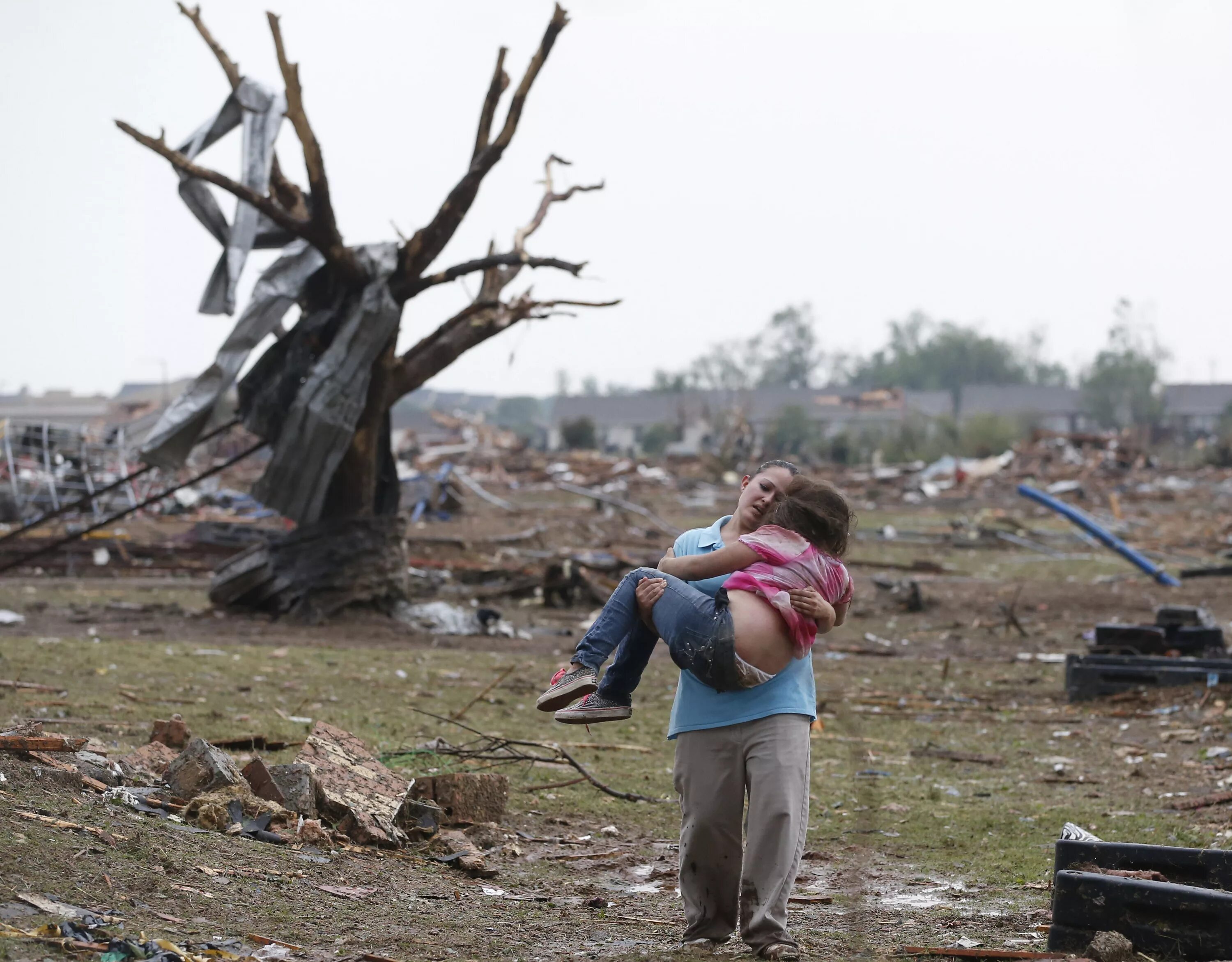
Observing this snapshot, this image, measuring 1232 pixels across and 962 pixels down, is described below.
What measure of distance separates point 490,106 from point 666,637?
36.0 ft

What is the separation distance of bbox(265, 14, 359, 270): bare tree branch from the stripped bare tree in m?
0.02

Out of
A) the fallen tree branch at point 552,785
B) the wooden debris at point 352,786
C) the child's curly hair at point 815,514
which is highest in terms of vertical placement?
the child's curly hair at point 815,514

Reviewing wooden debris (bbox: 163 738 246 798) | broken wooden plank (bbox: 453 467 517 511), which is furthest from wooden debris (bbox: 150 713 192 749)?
broken wooden plank (bbox: 453 467 517 511)

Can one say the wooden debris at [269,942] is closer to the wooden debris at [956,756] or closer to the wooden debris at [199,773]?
the wooden debris at [199,773]

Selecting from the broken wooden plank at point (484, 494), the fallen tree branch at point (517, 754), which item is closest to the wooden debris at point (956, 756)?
the fallen tree branch at point (517, 754)

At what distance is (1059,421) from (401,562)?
86.4 metres

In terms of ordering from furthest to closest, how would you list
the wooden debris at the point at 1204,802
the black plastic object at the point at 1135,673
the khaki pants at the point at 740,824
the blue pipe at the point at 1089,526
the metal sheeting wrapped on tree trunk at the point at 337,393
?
the blue pipe at the point at 1089,526, the metal sheeting wrapped on tree trunk at the point at 337,393, the black plastic object at the point at 1135,673, the wooden debris at the point at 1204,802, the khaki pants at the point at 740,824

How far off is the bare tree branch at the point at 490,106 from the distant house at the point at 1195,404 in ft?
263

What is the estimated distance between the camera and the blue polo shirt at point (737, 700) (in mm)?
4137

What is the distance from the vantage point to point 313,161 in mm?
13016

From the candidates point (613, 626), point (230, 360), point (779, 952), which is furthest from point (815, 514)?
→ point (230, 360)

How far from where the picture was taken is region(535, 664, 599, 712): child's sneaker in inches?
163

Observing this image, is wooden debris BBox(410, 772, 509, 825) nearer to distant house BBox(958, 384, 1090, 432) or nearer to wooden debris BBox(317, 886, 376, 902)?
wooden debris BBox(317, 886, 376, 902)

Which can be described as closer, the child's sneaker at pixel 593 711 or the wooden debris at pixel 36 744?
the child's sneaker at pixel 593 711
